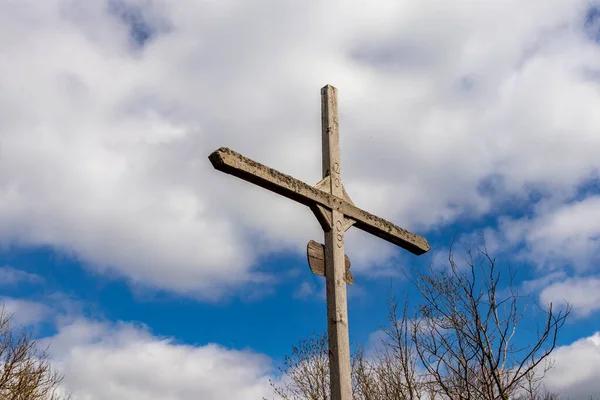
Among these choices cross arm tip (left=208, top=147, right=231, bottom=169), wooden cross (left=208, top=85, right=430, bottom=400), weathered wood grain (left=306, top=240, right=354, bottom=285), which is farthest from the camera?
weathered wood grain (left=306, top=240, right=354, bottom=285)

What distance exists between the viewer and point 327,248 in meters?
5.30

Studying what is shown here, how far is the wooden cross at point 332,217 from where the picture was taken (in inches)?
189

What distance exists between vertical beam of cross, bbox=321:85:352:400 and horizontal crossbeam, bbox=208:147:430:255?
0.18m

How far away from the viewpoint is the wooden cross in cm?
481

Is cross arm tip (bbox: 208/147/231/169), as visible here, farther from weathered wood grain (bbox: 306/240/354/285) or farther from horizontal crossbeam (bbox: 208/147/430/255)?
weathered wood grain (bbox: 306/240/354/285)

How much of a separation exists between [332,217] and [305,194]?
→ 1.30 ft

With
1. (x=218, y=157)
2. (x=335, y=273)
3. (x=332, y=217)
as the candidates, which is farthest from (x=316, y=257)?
(x=218, y=157)

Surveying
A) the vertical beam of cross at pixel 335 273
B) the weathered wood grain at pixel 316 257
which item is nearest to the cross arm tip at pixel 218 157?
the weathered wood grain at pixel 316 257

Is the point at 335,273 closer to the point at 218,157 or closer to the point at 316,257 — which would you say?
the point at 316,257

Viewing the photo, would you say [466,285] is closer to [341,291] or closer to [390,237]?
[390,237]

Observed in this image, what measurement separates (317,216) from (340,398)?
159 cm

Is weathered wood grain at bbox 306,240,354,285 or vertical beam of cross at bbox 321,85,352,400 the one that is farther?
weathered wood grain at bbox 306,240,354,285

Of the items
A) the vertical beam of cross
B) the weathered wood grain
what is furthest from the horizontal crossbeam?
the weathered wood grain

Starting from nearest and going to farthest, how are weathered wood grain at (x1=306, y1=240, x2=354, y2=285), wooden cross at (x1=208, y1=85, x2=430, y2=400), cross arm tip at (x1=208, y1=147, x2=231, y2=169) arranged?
cross arm tip at (x1=208, y1=147, x2=231, y2=169) < wooden cross at (x1=208, y1=85, x2=430, y2=400) < weathered wood grain at (x1=306, y1=240, x2=354, y2=285)
